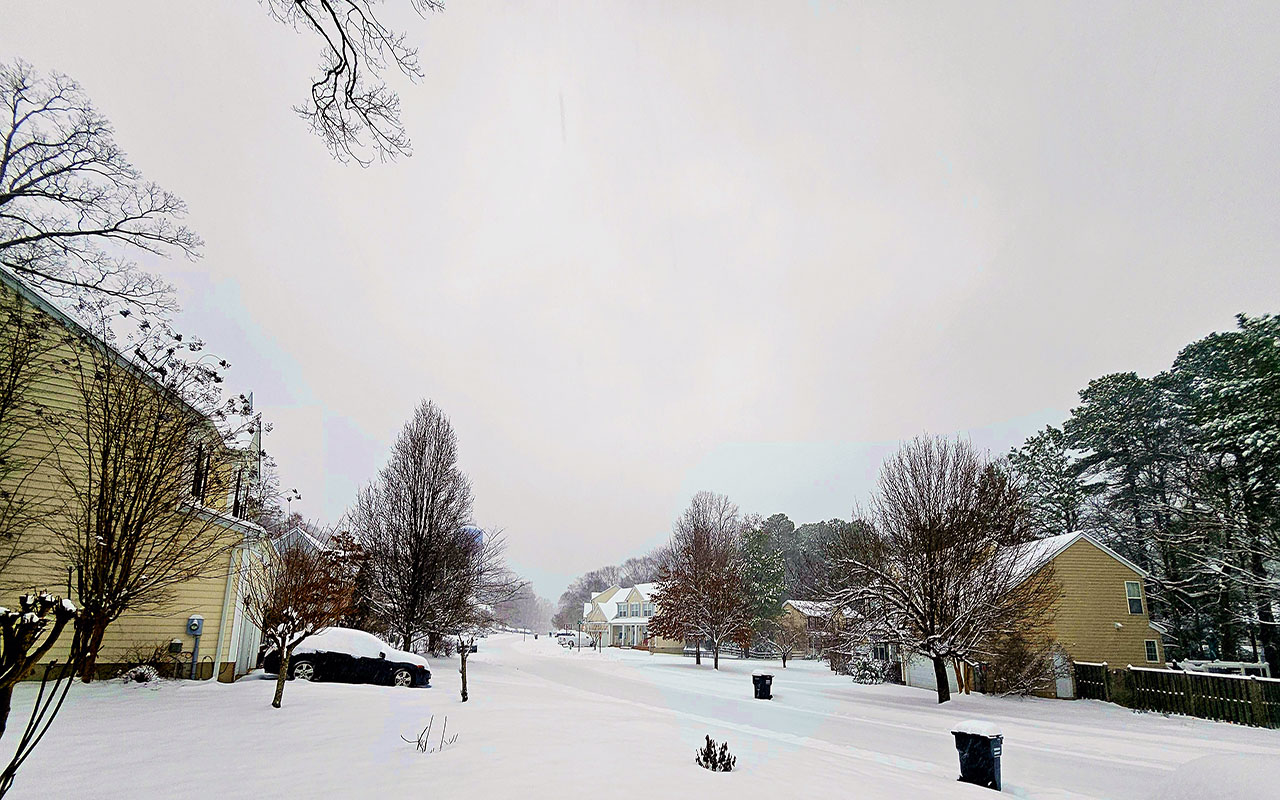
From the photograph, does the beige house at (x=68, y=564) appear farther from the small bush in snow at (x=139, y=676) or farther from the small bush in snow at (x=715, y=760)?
the small bush in snow at (x=715, y=760)

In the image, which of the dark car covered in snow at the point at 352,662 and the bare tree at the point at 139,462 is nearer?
the bare tree at the point at 139,462

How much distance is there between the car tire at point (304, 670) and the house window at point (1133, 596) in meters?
27.4

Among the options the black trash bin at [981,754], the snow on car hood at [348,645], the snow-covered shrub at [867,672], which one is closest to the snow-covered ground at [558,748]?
the black trash bin at [981,754]

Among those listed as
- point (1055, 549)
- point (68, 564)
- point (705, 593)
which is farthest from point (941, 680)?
point (68, 564)

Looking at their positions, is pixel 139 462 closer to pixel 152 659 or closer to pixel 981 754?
pixel 152 659

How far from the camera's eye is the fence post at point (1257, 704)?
14884mm

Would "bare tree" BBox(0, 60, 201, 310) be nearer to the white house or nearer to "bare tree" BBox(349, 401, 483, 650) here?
"bare tree" BBox(349, 401, 483, 650)

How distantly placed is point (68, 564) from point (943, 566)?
20847 millimetres

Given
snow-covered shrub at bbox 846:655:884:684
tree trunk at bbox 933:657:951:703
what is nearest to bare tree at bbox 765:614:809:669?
snow-covered shrub at bbox 846:655:884:684

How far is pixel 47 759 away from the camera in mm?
6199

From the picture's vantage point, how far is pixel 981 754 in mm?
8195

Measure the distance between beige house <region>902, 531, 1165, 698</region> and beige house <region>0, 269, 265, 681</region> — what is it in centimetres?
2369

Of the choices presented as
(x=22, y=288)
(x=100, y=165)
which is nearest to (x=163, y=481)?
(x=22, y=288)

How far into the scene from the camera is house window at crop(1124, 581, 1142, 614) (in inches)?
890
